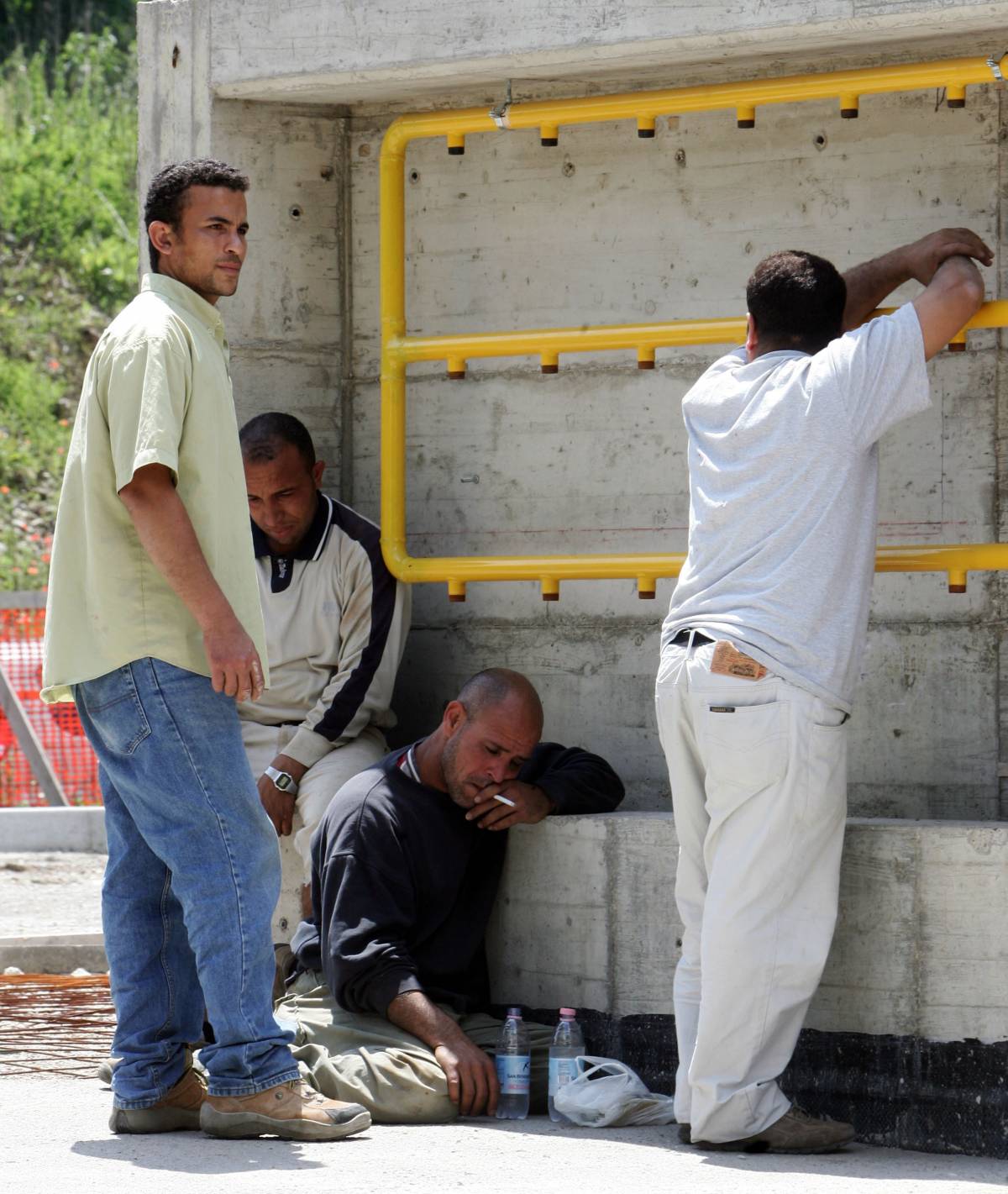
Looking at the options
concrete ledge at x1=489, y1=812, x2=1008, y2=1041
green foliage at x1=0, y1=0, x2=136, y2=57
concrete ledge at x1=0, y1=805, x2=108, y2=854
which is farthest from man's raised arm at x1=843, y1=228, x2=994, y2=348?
green foliage at x1=0, y1=0, x2=136, y2=57

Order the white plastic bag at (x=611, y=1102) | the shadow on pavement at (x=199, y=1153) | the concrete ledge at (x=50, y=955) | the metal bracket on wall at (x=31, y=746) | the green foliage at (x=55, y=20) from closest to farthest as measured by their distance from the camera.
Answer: the shadow on pavement at (x=199, y=1153) < the white plastic bag at (x=611, y=1102) < the concrete ledge at (x=50, y=955) < the metal bracket on wall at (x=31, y=746) < the green foliage at (x=55, y=20)

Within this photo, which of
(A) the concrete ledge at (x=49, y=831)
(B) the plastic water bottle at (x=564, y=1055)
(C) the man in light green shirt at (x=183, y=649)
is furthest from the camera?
(A) the concrete ledge at (x=49, y=831)

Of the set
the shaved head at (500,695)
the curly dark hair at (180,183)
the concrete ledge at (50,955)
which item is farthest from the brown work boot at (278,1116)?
the concrete ledge at (50,955)

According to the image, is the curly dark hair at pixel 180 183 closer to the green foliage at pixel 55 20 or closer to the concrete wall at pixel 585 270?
the concrete wall at pixel 585 270

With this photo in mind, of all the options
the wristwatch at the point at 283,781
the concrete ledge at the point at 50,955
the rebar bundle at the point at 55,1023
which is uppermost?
the wristwatch at the point at 283,781

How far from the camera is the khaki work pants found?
470 centimetres

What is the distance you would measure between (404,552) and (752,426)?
1.68 m

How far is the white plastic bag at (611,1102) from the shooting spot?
15.6 ft

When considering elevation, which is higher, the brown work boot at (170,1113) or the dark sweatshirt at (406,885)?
the dark sweatshirt at (406,885)

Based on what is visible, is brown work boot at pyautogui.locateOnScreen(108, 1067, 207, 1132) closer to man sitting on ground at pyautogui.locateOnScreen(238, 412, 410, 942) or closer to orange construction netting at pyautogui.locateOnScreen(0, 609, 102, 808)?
man sitting on ground at pyautogui.locateOnScreen(238, 412, 410, 942)

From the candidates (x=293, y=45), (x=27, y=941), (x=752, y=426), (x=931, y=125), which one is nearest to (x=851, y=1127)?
(x=752, y=426)

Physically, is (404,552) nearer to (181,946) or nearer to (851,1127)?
(181,946)

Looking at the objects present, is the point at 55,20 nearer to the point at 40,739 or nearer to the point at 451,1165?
the point at 40,739

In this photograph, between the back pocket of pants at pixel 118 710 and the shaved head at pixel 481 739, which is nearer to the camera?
the back pocket of pants at pixel 118 710
